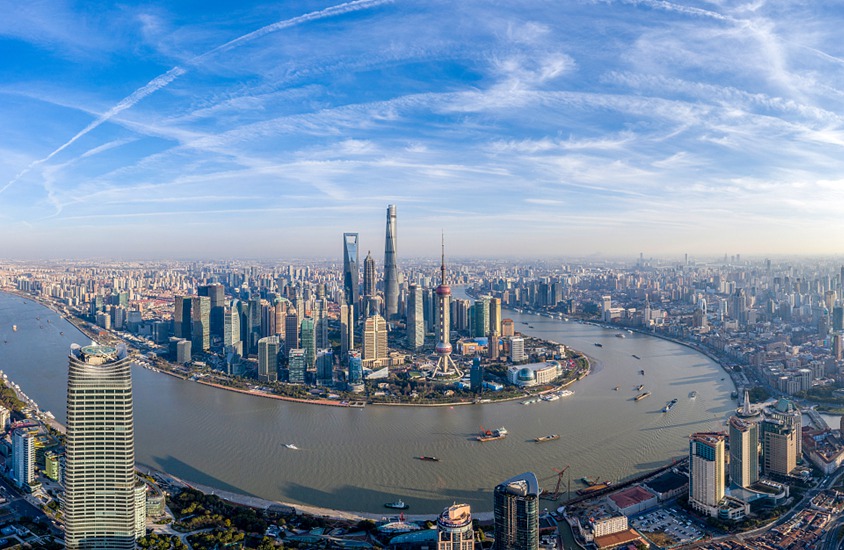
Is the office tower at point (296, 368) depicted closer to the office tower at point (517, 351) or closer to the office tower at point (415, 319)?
the office tower at point (415, 319)

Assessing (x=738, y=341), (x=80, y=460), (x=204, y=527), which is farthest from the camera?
(x=738, y=341)

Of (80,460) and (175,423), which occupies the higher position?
(80,460)

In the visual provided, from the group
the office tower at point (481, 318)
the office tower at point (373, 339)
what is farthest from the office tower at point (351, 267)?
the office tower at point (373, 339)

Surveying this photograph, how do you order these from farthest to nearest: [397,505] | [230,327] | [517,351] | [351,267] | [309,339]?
[351,267] → [230,327] → [517,351] → [309,339] → [397,505]

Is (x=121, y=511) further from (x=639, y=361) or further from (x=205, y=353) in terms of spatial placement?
(x=639, y=361)

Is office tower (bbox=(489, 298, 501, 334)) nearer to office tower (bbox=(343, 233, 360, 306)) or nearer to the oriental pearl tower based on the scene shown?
the oriental pearl tower

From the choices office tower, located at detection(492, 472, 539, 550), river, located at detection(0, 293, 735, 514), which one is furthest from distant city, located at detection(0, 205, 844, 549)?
river, located at detection(0, 293, 735, 514)

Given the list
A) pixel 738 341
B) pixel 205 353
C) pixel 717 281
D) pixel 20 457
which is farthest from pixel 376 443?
pixel 717 281

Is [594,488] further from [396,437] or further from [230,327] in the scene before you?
[230,327]

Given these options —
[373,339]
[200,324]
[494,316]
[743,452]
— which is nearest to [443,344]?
[373,339]
